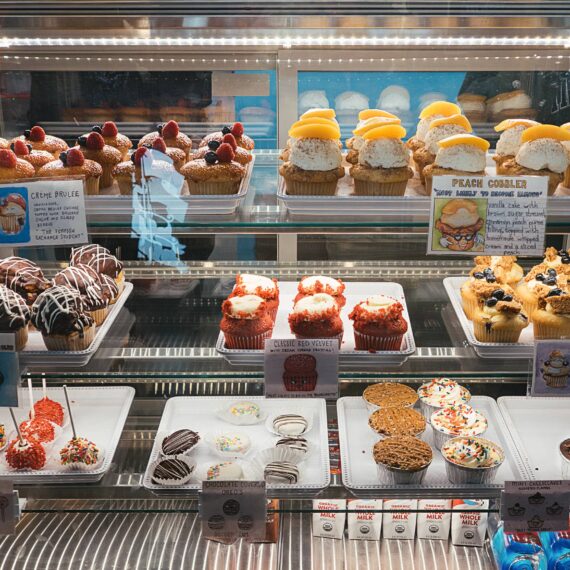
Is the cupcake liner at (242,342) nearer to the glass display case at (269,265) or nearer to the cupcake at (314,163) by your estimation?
the glass display case at (269,265)

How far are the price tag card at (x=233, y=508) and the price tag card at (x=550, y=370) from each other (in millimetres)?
859

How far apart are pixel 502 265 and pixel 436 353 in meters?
0.58

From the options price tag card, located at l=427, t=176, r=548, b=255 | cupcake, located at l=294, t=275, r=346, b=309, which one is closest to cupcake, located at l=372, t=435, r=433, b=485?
cupcake, located at l=294, t=275, r=346, b=309

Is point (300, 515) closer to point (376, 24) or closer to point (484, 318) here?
point (484, 318)

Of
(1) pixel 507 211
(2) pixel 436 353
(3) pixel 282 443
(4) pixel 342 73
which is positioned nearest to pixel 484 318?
(2) pixel 436 353

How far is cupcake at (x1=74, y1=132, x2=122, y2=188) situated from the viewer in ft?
6.75

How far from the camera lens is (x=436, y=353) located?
6.95 ft

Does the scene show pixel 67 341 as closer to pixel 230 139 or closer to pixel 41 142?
pixel 41 142

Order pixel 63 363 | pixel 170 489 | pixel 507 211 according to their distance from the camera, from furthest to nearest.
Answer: pixel 170 489
pixel 63 363
pixel 507 211

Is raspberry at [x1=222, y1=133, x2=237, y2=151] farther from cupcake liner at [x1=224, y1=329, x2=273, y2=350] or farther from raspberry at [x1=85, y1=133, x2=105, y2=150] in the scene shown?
cupcake liner at [x1=224, y1=329, x2=273, y2=350]

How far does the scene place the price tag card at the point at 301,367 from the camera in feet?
6.28

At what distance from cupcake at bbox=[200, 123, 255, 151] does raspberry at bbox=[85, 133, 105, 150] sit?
1.16ft

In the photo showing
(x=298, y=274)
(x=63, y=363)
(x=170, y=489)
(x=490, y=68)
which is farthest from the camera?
(x=298, y=274)

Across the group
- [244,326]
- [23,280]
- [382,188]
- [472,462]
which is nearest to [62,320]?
[23,280]
